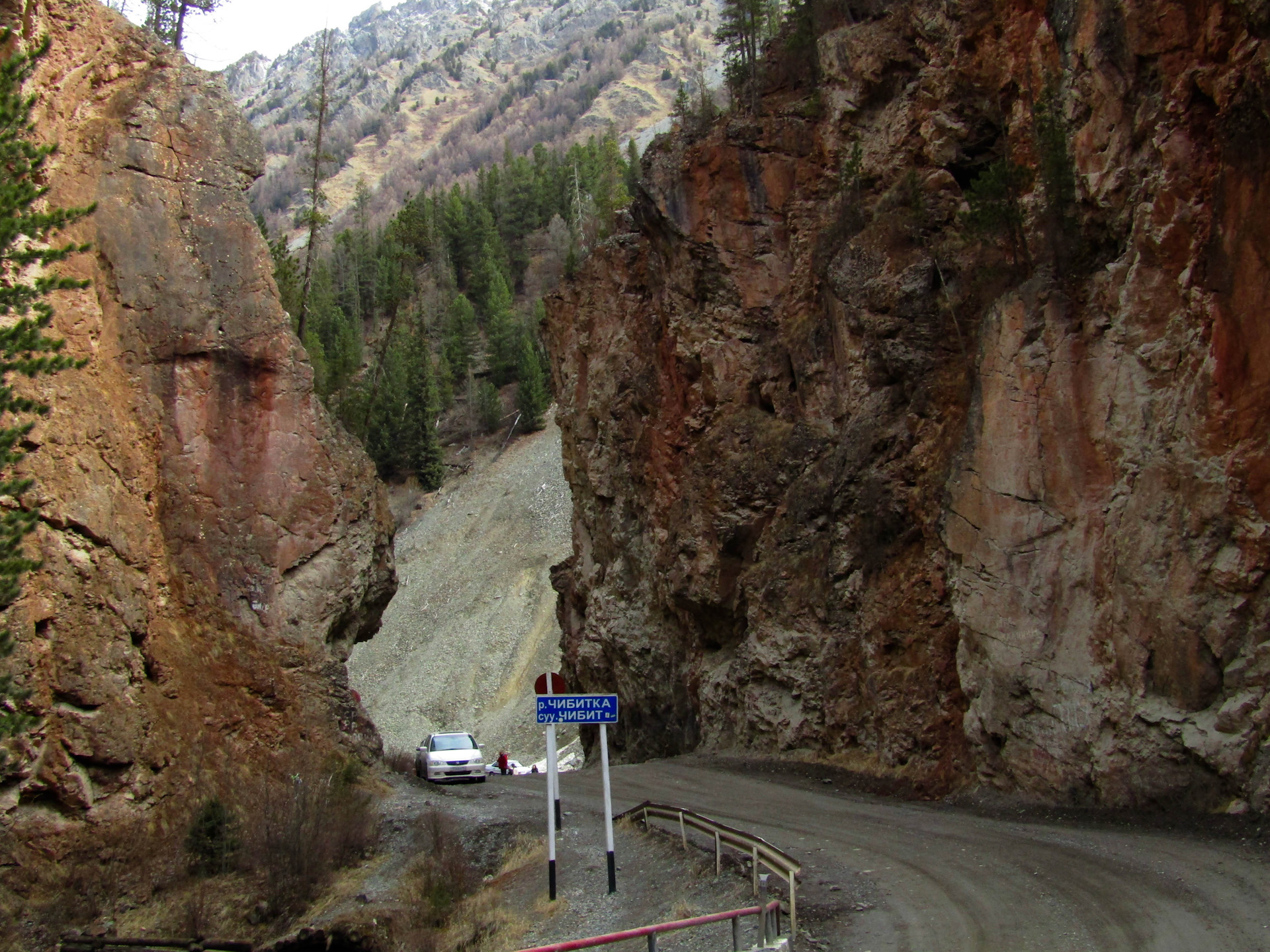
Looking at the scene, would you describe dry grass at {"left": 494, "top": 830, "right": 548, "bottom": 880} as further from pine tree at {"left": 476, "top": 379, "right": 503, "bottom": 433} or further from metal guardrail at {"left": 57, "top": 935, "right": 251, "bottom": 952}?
pine tree at {"left": 476, "top": 379, "right": 503, "bottom": 433}

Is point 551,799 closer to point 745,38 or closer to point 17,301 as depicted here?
point 17,301

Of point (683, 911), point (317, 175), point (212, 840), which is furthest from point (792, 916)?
point (317, 175)

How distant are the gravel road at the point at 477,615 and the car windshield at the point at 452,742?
853 inches

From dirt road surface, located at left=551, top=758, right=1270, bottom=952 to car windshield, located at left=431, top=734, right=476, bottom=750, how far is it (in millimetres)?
13146

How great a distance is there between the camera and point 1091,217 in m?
18.5

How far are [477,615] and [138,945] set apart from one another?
1967 inches


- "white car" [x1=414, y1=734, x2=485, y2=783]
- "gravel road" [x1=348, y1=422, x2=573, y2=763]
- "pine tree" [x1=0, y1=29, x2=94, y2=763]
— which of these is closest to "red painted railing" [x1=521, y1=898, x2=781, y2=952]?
"pine tree" [x1=0, y1=29, x2=94, y2=763]

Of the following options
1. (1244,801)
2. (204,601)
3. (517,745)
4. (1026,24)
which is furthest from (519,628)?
(1244,801)

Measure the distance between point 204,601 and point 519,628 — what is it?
1590 inches

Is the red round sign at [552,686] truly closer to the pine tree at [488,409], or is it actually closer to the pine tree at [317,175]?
the pine tree at [317,175]

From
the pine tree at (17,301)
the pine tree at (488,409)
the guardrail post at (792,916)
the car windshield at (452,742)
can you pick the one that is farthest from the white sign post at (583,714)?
the pine tree at (488,409)

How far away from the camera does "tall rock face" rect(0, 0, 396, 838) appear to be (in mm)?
18828

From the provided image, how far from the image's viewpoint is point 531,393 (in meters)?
86.4

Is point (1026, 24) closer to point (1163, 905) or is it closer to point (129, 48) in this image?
point (1163, 905)
